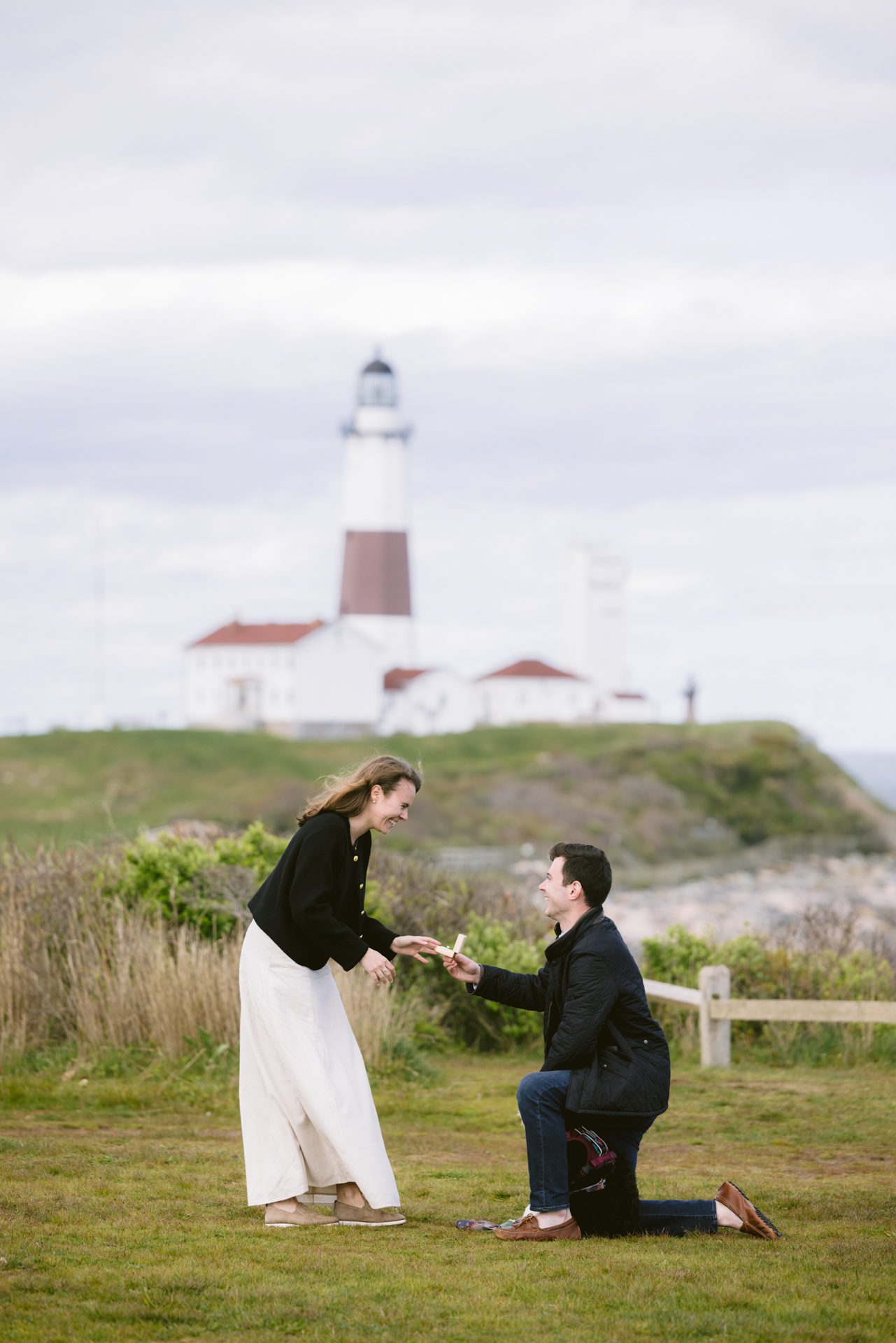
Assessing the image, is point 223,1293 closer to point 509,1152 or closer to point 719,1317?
point 719,1317

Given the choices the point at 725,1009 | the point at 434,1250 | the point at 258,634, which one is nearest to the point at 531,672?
the point at 258,634

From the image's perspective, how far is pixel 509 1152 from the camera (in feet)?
26.9

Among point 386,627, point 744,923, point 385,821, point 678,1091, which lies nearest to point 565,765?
point 386,627

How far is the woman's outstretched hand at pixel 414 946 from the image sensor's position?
5969 mm

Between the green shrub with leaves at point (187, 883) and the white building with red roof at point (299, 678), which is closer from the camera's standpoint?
the green shrub with leaves at point (187, 883)

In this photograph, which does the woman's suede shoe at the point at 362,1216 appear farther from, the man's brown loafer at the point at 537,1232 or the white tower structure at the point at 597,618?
the white tower structure at the point at 597,618

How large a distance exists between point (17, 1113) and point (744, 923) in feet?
22.0

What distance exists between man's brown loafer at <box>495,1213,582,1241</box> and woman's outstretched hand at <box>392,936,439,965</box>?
1022 mm

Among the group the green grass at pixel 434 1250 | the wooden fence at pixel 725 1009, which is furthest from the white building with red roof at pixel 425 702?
the green grass at pixel 434 1250

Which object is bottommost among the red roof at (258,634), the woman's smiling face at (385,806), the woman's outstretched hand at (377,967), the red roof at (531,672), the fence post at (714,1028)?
the fence post at (714,1028)

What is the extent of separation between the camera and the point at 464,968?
5.98 meters

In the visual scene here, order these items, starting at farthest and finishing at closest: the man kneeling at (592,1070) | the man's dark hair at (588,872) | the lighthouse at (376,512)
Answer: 1. the lighthouse at (376,512)
2. the man's dark hair at (588,872)
3. the man kneeling at (592,1070)

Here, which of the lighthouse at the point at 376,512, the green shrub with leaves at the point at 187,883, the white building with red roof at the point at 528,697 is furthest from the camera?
the white building with red roof at the point at 528,697

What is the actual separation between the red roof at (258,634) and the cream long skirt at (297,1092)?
58069mm
